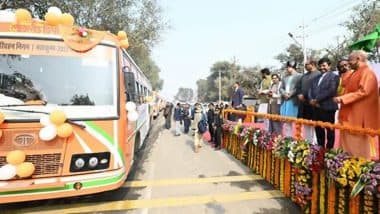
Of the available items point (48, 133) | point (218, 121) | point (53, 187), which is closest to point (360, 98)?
point (48, 133)

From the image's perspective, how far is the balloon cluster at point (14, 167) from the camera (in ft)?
15.6

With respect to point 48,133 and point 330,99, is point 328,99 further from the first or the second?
point 48,133

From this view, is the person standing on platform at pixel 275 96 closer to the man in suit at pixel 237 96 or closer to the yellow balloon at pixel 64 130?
the man in suit at pixel 237 96

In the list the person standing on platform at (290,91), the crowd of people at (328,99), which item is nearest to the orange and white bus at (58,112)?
the crowd of people at (328,99)

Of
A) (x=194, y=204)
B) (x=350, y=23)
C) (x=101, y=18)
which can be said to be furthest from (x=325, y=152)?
(x=350, y=23)

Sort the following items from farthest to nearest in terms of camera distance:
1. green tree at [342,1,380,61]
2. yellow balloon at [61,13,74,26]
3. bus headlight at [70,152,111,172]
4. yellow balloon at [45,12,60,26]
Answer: green tree at [342,1,380,61] < yellow balloon at [61,13,74,26] < yellow balloon at [45,12,60,26] < bus headlight at [70,152,111,172]

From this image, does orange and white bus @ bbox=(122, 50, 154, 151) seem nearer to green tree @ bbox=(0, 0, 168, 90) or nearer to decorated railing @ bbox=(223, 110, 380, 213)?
decorated railing @ bbox=(223, 110, 380, 213)

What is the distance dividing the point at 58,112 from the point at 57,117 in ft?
0.27

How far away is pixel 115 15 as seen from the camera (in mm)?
22594

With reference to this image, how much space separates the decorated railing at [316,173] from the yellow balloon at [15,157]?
3.86 meters

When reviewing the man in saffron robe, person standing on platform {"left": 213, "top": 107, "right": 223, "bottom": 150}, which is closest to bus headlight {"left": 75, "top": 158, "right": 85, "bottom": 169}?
Result: the man in saffron robe

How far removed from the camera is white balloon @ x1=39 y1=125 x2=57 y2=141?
4.91 m

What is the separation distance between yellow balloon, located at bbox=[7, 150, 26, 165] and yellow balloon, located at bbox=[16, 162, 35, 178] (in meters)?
0.07

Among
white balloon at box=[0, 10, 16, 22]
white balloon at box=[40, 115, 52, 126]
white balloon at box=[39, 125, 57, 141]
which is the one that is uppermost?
white balloon at box=[0, 10, 16, 22]
